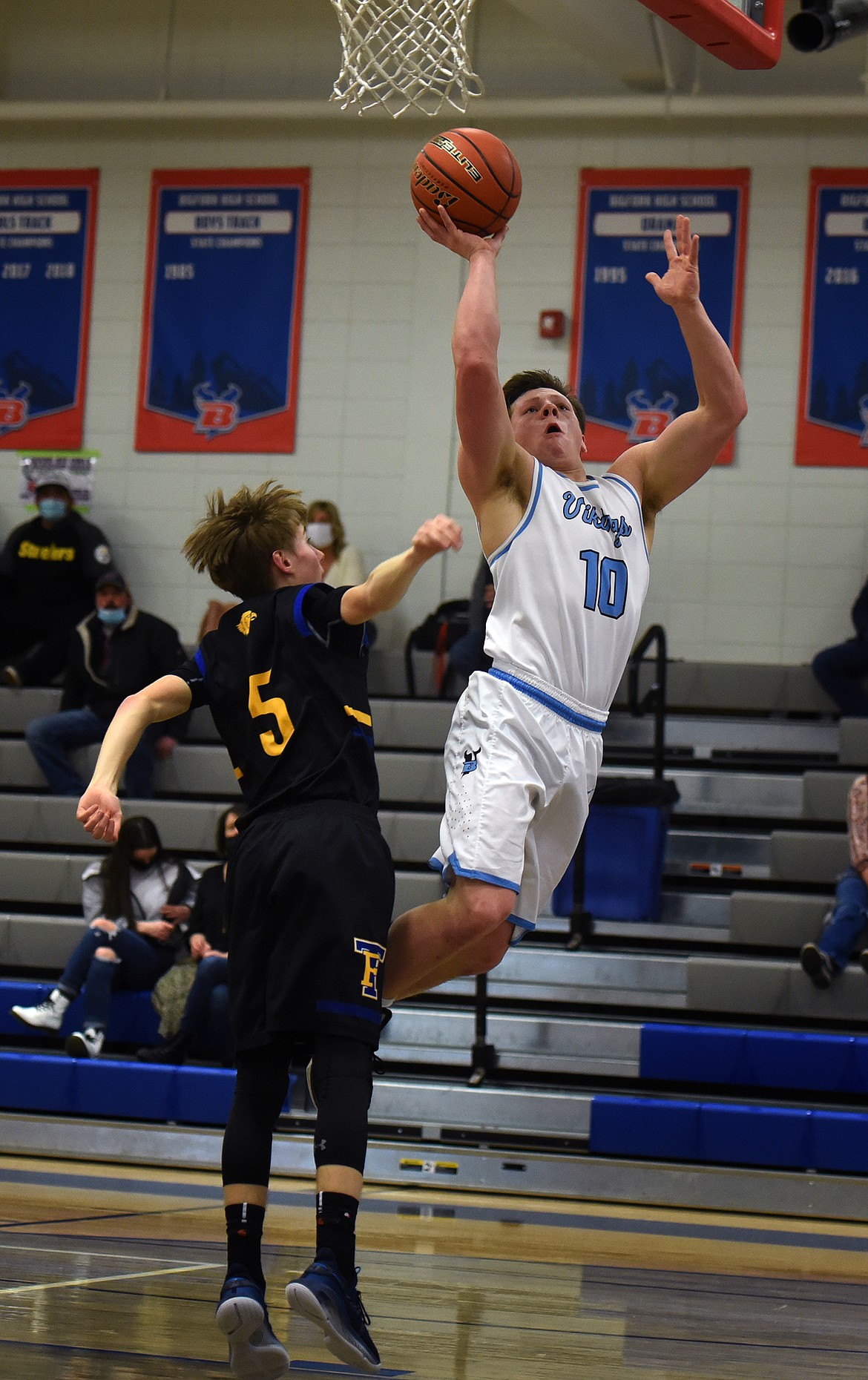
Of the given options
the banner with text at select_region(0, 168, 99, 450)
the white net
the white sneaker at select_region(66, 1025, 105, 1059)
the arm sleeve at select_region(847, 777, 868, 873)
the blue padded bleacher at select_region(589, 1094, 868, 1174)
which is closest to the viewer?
the white net

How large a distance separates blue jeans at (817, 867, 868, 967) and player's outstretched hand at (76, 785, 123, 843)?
4.89 meters

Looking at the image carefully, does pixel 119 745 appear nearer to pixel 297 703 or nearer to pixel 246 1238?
pixel 297 703

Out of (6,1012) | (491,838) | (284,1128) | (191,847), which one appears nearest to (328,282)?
(191,847)

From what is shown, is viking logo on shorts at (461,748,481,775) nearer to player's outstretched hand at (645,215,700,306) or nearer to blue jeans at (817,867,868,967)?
player's outstretched hand at (645,215,700,306)

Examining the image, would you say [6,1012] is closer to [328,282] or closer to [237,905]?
[237,905]

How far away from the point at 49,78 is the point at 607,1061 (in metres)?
8.51

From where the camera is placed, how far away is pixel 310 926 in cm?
307

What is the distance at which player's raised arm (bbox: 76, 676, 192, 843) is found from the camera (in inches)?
120

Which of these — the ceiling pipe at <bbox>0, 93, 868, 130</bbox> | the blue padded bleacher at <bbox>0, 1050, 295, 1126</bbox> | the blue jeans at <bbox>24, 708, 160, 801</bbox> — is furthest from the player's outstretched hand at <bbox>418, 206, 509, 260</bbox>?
the ceiling pipe at <bbox>0, 93, 868, 130</bbox>

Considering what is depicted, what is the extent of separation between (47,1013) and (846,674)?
5.18m

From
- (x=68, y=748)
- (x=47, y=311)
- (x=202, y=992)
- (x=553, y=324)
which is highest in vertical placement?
(x=47, y=311)

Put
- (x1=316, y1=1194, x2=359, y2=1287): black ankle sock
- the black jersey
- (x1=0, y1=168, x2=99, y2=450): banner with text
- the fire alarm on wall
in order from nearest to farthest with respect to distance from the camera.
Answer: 1. (x1=316, y1=1194, x2=359, y2=1287): black ankle sock
2. the black jersey
3. the fire alarm on wall
4. (x1=0, y1=168, x2=99, y2=450): banner with text

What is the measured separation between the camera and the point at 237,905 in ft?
10.4

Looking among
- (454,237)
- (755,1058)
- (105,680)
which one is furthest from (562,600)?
(105,680)
